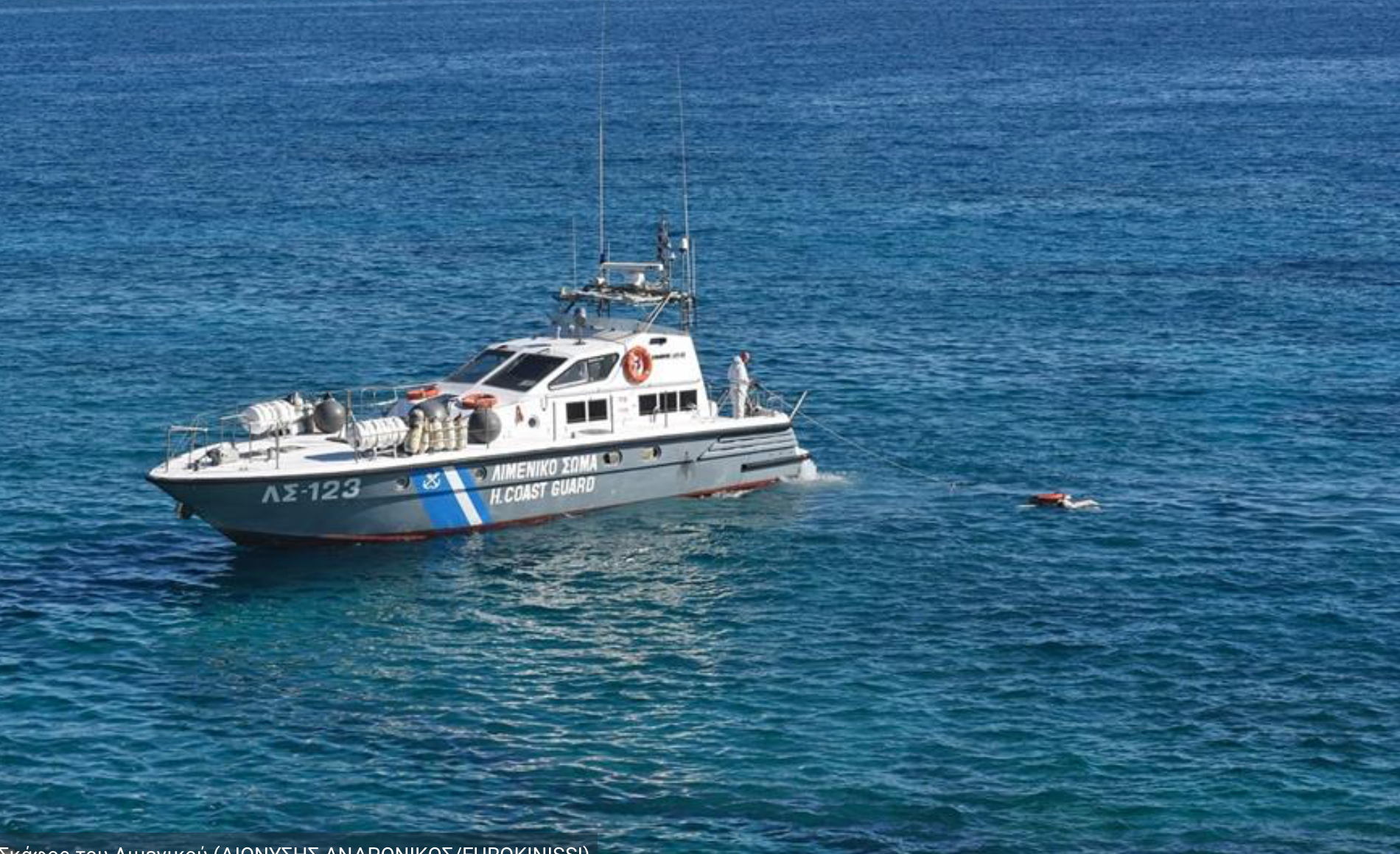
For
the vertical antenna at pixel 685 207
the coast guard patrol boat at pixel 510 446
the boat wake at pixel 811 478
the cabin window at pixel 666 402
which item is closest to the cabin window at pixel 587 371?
the coast guard patrol boat at pixel 510 446

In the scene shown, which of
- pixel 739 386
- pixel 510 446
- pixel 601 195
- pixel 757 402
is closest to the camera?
pixel 510 446

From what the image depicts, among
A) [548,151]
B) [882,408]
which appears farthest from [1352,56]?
[882,408]

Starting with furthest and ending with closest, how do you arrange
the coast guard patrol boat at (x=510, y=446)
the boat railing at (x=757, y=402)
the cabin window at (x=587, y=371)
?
1. the boat railing at (x=757, y=402)
2. the cabin window at (x=587, y=371)
3. the coast guard patrol boat at (x=510, y=446)

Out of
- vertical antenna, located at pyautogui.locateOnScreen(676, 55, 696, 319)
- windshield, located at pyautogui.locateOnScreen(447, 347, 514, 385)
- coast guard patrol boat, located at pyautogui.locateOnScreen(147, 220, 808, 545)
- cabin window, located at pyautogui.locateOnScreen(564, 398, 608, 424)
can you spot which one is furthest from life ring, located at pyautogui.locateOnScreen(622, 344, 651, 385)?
windshield, located at pyautogui.locateOnScreen(447, 347, 514, 385)

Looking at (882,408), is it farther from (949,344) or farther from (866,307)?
(866,307)

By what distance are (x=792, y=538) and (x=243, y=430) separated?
56.0 ft

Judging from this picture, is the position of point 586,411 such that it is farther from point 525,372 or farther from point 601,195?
point 601,195

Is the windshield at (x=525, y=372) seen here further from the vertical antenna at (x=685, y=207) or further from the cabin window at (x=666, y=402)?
the vertical antenna at (x=685, y=207)

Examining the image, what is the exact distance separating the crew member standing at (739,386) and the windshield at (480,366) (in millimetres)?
6050

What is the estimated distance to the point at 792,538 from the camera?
5034cm

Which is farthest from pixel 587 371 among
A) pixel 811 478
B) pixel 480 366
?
pixel 811 478

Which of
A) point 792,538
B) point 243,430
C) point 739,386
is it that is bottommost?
point 792,538

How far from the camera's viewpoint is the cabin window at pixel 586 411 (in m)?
51.2

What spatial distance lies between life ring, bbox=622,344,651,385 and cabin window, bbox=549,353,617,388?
1.02ft
